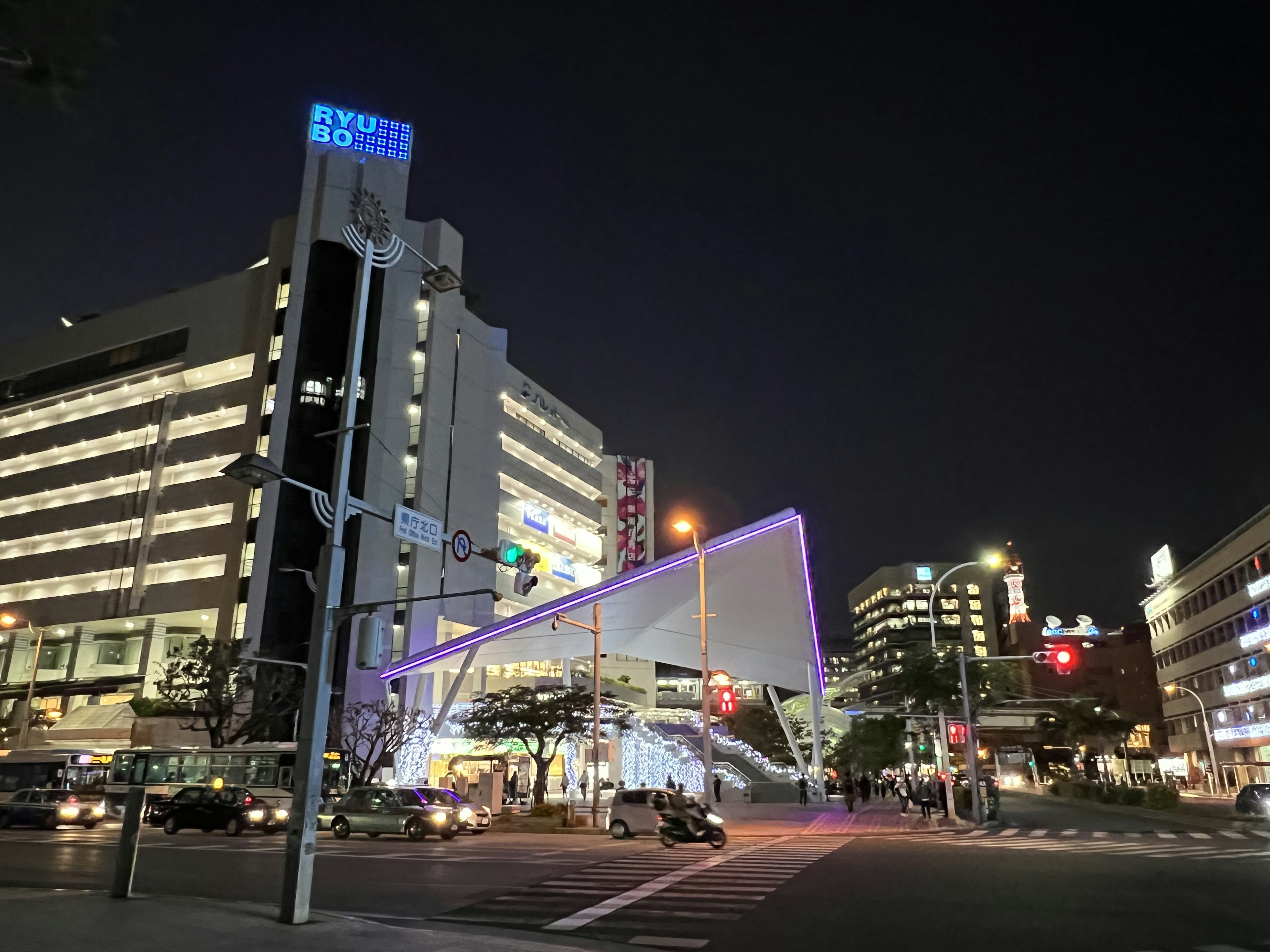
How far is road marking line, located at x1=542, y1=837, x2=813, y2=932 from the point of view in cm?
1215

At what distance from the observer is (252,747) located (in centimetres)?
3972

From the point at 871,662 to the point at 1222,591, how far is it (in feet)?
381

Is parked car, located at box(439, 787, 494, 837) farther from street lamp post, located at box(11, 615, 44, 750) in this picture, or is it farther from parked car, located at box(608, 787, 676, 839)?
street lamp post, located at box(11, 615, 44, 750)

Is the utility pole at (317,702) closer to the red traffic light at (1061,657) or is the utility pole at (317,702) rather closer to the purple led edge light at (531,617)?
the red traffic light at (1061,657)

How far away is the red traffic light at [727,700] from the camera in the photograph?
33.3 m

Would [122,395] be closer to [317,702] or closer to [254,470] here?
[254,470]

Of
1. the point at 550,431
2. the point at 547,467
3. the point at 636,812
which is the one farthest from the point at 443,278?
the point at 550,431

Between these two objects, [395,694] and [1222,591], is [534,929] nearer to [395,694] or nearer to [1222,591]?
[395,694]

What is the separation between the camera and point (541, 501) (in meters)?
93.4

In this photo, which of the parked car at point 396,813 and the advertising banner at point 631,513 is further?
the advertising banner at point 631,513

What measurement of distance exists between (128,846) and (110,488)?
7459cm

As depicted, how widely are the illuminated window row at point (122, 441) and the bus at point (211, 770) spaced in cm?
3708

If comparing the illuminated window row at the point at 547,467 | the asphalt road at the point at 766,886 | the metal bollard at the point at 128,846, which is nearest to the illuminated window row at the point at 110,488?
the illuminated window row at the point at 547,467

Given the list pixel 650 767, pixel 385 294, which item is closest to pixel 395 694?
pixel 650 767
